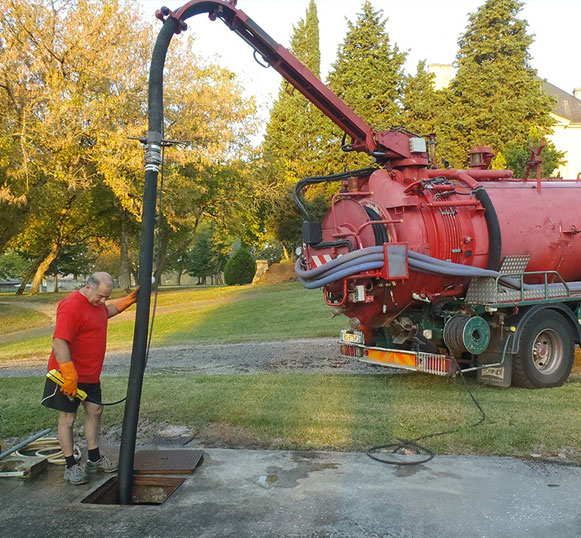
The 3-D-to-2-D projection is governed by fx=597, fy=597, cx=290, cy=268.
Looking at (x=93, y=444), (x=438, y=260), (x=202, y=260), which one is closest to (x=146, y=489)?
(x=93, y=444)

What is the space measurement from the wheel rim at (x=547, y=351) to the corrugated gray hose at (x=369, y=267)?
1.43 metres

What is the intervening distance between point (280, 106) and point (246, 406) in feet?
119

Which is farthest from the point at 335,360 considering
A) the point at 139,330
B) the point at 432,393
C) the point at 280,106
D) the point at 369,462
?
the point at 280,106

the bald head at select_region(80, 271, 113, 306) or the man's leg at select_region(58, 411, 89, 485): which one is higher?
the bald head at select_region(80, 271, 113, 306)

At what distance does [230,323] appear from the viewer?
19.1m

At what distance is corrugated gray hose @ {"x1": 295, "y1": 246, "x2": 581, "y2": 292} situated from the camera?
709 cm

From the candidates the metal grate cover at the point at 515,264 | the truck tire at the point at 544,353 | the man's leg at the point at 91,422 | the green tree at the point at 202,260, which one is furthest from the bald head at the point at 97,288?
the green tree at the point at 202,260

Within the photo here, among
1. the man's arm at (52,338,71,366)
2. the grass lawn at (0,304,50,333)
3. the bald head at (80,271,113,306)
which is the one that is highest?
the bald head at (80,271,113,306)

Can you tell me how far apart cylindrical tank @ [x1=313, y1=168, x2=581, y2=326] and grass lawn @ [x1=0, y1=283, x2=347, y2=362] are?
704cm

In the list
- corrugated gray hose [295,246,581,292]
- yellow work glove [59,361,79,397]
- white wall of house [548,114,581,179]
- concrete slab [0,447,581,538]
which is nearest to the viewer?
concrete slab [0,447,581,538]

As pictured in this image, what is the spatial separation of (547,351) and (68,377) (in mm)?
6496

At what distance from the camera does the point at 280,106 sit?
41.1 meters

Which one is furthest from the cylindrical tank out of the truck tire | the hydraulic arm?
the truck tire

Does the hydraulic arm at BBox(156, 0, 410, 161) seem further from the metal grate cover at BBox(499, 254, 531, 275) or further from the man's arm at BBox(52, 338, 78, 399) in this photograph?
the man's arm at BBox(52, 338, 78, 399)
